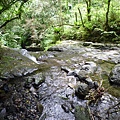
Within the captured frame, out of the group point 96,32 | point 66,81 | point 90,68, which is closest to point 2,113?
point 66,81

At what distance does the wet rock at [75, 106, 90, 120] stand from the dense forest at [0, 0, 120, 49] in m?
3.06

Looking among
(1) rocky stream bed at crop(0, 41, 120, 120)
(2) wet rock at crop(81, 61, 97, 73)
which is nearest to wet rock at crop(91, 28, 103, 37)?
(1) rocky stream bed at crop(0, 41, 120, 120)

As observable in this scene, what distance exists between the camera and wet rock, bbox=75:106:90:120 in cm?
317

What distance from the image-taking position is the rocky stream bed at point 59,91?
10.9 ft

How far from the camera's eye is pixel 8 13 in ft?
15.1

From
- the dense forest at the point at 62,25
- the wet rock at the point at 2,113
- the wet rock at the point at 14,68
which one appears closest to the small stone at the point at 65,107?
the wet rock at the point at 2,113

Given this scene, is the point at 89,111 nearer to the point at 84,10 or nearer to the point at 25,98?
the point at 25,98

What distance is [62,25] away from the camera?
449 inches

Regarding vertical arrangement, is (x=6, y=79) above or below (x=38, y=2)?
below

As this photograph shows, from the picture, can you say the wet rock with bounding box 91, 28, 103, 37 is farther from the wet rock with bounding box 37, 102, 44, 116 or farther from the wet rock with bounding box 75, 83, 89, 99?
the wet rock with bounding box 37, 102, 44, 116

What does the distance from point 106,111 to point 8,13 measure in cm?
343

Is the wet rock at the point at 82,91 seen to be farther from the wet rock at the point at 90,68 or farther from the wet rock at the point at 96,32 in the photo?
the wet rock at the point at 96,32

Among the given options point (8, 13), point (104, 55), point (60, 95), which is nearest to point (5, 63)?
point (8, 13)

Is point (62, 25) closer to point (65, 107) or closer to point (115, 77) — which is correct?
point (115, 77)
